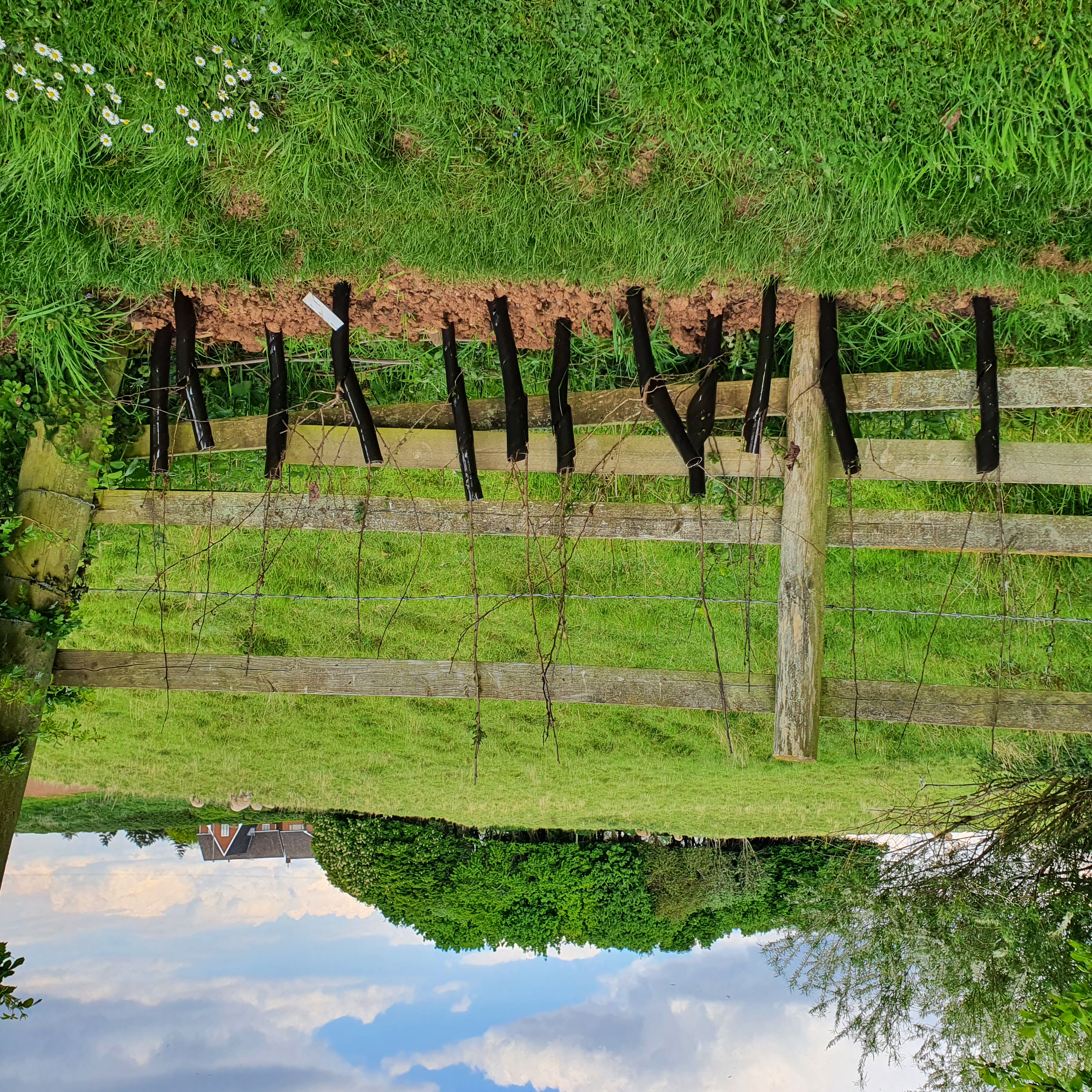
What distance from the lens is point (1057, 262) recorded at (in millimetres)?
3664

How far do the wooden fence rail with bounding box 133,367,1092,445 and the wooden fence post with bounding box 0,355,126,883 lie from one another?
39 cm

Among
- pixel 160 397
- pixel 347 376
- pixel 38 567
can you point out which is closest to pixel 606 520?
pixel 347 376

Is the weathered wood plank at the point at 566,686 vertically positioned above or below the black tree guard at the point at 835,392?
below

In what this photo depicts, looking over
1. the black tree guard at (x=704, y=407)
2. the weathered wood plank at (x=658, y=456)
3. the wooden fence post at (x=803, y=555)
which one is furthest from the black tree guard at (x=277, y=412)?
the wooden fence post at (x=803, y=555)

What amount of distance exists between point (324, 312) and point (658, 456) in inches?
76.9

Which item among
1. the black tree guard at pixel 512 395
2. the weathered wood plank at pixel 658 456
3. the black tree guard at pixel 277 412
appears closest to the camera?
the weathered wood plank at pixel 658 456

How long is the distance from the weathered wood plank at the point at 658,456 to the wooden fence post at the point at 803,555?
0.16m

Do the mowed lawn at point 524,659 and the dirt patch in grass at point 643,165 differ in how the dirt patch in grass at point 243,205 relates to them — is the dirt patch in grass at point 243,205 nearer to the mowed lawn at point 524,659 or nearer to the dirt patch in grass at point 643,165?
the mowed lawn at point 524,659

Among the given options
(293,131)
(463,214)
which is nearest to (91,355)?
(293,131)

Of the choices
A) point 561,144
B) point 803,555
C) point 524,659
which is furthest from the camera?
point 524,659

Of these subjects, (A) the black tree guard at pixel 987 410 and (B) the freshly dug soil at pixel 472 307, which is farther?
(B) the freshly dug soil at pixel 472 307

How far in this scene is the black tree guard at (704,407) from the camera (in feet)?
12.7

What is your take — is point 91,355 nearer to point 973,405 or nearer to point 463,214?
point 463,214

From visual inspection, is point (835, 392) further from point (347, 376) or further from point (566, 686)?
point (347, 376)
